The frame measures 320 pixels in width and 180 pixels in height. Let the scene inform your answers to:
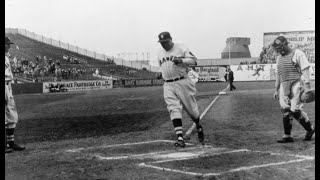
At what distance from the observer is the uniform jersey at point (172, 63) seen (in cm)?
823

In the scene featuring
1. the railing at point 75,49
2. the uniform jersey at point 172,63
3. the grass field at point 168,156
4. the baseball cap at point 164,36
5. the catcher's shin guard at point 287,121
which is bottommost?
the grass field at point 168,156

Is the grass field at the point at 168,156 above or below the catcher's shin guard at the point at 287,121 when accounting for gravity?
below

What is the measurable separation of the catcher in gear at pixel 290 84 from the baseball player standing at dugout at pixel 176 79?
4.97 feet

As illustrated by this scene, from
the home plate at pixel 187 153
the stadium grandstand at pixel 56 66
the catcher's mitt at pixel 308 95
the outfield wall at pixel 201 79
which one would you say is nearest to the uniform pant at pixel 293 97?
the catcher's mitt at pixel 308 95

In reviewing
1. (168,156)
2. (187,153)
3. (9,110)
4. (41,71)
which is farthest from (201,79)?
(168,156)

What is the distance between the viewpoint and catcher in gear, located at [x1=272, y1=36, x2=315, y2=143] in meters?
7.90

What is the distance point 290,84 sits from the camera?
802 cm

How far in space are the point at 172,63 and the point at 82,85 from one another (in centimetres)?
3925

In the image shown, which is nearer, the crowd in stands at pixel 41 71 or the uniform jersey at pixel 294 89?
the uniform jersey at pixel 294 89

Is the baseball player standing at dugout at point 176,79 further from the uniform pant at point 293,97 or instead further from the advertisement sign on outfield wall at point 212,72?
the advertisement sign on outfield wall at point 212,72

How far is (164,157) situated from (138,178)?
150cm

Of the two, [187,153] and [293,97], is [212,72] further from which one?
[187,153]

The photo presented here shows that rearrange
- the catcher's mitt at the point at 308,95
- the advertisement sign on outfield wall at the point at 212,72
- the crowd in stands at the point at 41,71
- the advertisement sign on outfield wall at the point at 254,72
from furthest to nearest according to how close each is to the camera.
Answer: the advertisement sign on outfield wall at the point at 212,72 → the advertisement sign on outfield wall at the point at 254,72 → the crowd in stands at the point at 41,71 → the catcher's mitt at the point at 308,95

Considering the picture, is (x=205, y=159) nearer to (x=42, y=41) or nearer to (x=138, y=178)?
(x=138, y=178)
